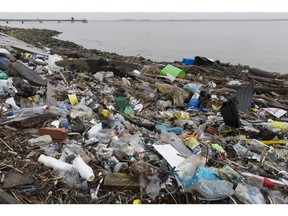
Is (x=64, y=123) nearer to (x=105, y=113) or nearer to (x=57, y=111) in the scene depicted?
(x=57, y=111)

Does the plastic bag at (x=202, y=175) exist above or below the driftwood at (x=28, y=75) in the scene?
below

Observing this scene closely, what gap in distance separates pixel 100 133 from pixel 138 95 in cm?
238

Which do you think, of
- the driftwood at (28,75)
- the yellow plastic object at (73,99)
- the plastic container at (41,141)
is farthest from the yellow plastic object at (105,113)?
the driftwood at (28,75)

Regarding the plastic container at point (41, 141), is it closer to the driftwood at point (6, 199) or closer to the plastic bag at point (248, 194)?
the driftwood at point (6, 199)

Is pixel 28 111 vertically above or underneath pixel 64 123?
above

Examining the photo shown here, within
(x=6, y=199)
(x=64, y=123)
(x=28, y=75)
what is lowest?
(x=64, y=123)

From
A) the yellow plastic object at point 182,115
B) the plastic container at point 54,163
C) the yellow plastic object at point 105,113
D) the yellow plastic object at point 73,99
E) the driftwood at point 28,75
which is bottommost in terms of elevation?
the yellow plastic object at point 182,115

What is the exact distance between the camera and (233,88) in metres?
7.77

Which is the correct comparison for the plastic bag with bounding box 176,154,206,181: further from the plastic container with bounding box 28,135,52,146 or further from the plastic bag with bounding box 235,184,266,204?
the plastic container with bounding box 28,135,52,146

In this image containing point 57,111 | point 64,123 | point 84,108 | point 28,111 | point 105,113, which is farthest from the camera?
point 84,108

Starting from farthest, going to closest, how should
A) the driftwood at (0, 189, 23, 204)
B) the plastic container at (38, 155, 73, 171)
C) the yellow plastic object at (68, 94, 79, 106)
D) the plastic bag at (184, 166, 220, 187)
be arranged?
the yellow plastic object at (68, 94, 79, 106) < the plastic container at (38, 155, 73, 171) < the plastic bag at (184, 166, 220, 187) < the driftwood at (0, 189, 23, 204)

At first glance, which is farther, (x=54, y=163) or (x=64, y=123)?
(x=64, y=123)

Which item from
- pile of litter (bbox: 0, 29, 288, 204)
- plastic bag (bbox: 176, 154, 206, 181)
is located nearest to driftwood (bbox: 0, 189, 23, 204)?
pile of litter (bbox: 0, 29, 288, 204)

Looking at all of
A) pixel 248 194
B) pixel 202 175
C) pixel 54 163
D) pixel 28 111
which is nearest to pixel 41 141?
pixel 54 163
